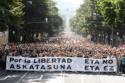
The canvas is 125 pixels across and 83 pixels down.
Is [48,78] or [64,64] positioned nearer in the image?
[48,78]

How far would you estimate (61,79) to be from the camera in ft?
97.7

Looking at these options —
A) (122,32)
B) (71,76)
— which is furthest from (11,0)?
(122,32)

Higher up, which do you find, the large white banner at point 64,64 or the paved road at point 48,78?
the large white banner at point 64,64

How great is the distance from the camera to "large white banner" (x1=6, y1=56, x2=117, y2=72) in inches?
1389

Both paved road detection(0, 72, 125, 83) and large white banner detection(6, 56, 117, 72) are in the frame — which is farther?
large white banner detection(6, 56, 117, 72)

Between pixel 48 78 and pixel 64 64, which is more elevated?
pixel 64 64

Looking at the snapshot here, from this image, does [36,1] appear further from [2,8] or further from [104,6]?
[2,8]

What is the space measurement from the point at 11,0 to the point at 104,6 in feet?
61.3

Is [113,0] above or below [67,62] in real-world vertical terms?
above

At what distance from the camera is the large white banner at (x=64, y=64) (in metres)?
35.3

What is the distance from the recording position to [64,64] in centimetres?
3544

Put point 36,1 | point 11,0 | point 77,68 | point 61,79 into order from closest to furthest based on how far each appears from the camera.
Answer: point 61,79 → point 77,68 → point 11,0 → point 36,1

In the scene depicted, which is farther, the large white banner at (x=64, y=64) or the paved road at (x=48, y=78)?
the large white banner at (x=64, y=64)

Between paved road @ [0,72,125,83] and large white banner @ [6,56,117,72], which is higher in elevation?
large white banner @ [6,56,117,72]
